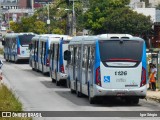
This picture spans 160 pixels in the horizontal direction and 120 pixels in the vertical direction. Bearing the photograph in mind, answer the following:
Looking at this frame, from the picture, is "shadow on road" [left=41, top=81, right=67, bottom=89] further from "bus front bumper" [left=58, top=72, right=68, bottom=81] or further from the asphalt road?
"bus front bumper" [left=58, top=72, right=68, bottom=81]

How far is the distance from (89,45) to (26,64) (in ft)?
137

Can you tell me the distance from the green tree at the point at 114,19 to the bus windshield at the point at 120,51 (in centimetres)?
6645

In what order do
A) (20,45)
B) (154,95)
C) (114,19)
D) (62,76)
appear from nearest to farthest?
(154,95)
(62,76)
(20,45)
(114,19)

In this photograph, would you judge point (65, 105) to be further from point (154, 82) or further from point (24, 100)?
point (154, 82)

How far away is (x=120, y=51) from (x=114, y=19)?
67.7 meters

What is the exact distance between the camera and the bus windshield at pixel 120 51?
89.6ft

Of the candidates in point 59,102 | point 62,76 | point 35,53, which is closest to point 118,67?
point 59,102

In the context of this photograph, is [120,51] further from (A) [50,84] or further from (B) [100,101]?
(A) [50,84]

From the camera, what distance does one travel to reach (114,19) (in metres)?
94.9

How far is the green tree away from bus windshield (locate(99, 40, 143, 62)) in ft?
218

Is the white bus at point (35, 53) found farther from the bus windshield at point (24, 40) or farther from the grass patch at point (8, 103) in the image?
the grass patch at point (8, 103)

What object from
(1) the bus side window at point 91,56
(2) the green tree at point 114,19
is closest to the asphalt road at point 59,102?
(1) the bus side window at point 91,56

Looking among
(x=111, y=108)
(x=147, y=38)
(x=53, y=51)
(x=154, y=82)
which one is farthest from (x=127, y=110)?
(x=147, y=38)

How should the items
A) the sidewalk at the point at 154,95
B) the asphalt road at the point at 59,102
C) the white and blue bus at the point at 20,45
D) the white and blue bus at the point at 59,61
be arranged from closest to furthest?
the asphalt road at the point at 59,102 < the sidewalk at the point at 154,95 < the white and blue bus at the point at 59,61 < the white and blue bus at the point at 20,45
